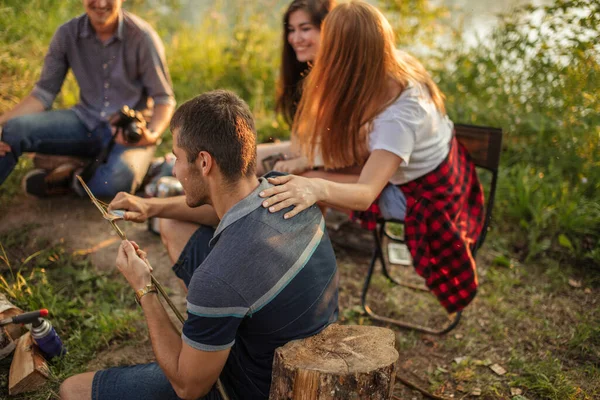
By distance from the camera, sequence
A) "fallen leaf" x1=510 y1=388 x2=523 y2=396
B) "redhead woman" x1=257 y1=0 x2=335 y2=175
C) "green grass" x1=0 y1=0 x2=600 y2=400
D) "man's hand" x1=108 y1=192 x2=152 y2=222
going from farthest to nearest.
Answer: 1. "redhead woman" x1=257 y1=0 x2=335 y2=175
2. "green grass" x1=0 y1=0 x2=600 y2=400
3. "fallen leaf" x1=510 y1=388 x2=523 y2=396
4. "man's hand" x1=108 y1=192 x2=152 y2=222

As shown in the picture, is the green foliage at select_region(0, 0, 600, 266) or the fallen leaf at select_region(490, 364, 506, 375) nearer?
the fallen leaf at select_region(490, 364, 506, 375)

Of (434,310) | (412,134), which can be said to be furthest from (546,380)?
(412,134)

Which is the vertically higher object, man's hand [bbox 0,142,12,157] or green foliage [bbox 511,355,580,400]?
man's hand [bbox 0,142,12,157]

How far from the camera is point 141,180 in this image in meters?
3.48

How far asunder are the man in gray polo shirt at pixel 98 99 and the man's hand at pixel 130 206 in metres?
1.28

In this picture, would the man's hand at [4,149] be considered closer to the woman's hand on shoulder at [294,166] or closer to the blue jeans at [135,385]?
the woman's hand on shoulder at [294,166]

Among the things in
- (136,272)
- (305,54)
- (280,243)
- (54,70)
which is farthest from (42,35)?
(280,243)

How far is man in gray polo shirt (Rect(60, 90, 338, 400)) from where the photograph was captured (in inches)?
59.4

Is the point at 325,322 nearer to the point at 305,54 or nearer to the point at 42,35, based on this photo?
the point at 305,54

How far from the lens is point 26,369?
211cm

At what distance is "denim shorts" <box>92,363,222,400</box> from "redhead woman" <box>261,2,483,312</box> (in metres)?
0.86

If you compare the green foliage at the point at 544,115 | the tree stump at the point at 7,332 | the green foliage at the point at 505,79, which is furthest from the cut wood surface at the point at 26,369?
the green foliage at the point at 544,115

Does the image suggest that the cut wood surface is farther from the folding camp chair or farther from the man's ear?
the folding camp chair

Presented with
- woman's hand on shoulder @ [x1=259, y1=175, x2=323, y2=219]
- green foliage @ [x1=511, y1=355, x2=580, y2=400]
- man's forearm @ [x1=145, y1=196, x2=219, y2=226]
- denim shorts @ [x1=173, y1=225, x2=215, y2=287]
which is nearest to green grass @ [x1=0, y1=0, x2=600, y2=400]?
green foliage @ [x1=511, y1=355, x2=580, y2=400]
